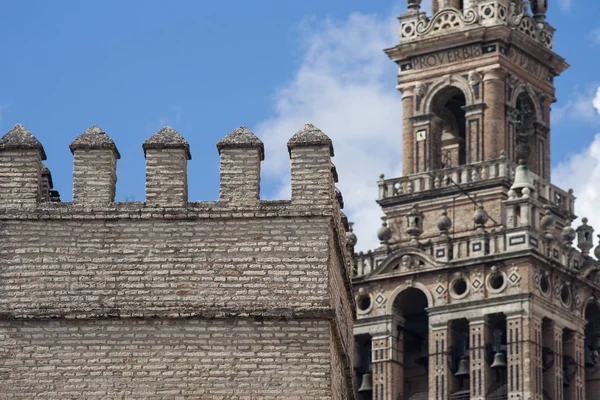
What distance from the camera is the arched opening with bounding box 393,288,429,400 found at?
84000 mm

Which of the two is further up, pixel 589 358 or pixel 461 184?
pixel 461 184

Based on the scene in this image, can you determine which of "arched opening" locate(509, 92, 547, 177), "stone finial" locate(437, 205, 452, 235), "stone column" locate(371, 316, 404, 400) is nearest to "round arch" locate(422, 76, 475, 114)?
"arched opening" locate(509, 92, 547, 177)

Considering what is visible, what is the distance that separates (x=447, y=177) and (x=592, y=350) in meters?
7.84

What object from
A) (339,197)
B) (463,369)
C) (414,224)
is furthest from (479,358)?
(339,197)

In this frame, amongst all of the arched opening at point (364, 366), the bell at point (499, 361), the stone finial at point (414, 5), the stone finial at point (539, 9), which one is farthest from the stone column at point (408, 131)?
the bell at point (499, 361)

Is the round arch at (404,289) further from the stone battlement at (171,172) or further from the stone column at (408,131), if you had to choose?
the stone battlement at (171,172)

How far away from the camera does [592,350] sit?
8594 centimetres

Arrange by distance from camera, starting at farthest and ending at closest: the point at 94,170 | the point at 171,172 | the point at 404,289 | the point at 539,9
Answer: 1. the point at 539,9
2. the point at 404,289
3. the point at 94,170
4. the point at 171,172

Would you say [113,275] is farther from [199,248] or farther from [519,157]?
[519,157]

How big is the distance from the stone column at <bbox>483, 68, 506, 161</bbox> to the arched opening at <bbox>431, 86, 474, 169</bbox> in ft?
A: 3.86

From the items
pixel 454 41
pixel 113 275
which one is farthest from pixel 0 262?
pixel 454 41

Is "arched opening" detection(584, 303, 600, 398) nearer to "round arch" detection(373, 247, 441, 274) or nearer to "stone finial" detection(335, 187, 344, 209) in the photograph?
"round arch" detection(373, 247, 441, 274)

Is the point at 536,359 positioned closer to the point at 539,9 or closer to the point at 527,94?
the point at 527,94

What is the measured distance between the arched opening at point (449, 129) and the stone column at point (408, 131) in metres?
0.78
